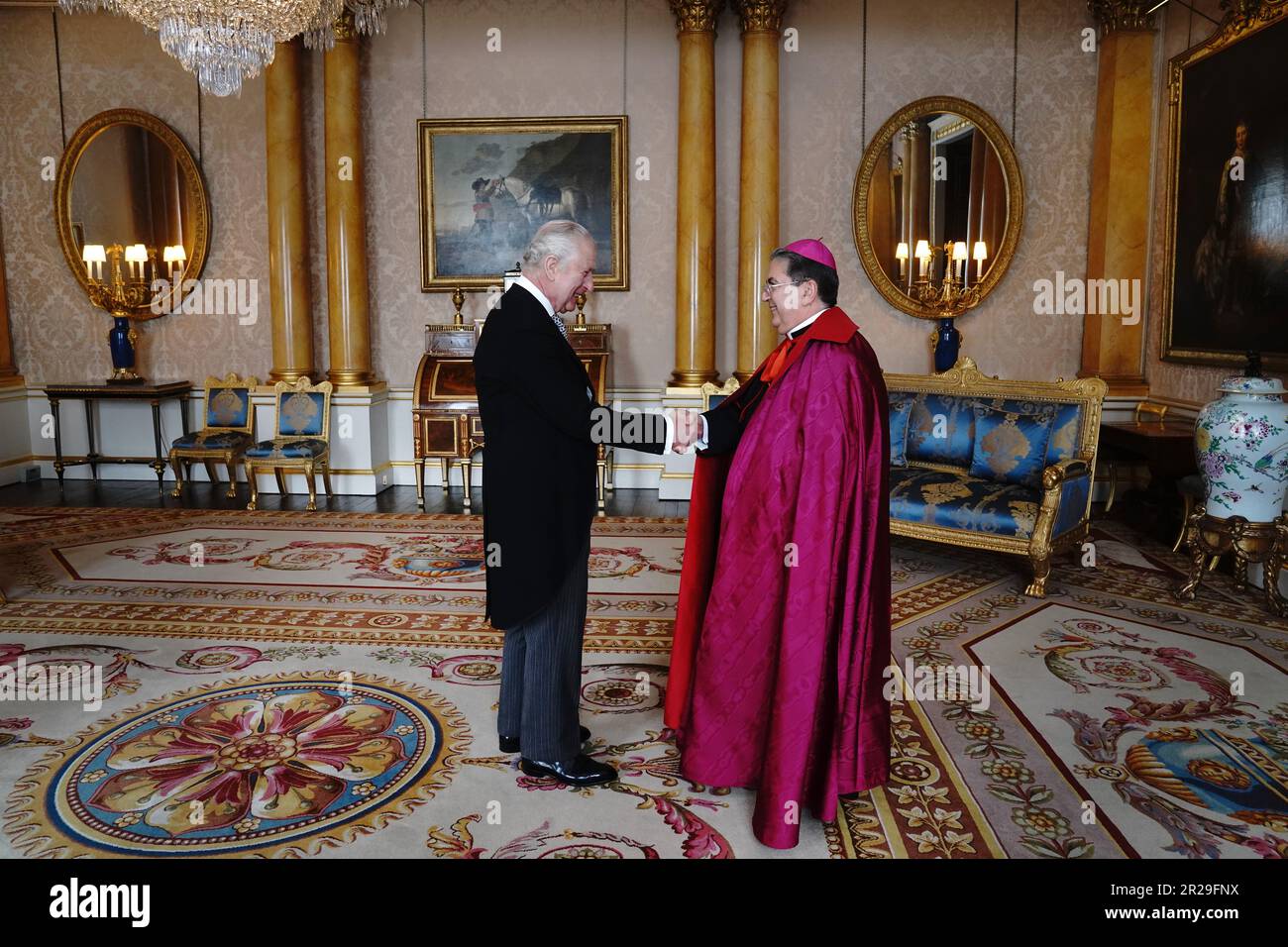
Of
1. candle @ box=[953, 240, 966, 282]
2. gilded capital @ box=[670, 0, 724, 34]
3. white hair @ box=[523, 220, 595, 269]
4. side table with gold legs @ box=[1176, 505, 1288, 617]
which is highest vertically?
gilded capital @ box=[670, 0, 724, 34]

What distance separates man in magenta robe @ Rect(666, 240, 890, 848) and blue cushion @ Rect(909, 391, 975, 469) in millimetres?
3432

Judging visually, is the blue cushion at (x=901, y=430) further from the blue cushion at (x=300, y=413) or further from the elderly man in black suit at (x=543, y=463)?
the blue cushion at (x=300, y=413)

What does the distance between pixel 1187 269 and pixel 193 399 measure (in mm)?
8403

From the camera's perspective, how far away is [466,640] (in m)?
4.31

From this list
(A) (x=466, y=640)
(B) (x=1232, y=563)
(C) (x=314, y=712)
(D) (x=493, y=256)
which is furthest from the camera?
(D) (x=493, y=256)

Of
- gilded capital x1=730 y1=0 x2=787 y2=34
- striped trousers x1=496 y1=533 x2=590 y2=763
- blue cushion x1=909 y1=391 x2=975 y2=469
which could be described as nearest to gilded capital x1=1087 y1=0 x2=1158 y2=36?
gilded capital x1=730 y1=0 x2=787 y2=34

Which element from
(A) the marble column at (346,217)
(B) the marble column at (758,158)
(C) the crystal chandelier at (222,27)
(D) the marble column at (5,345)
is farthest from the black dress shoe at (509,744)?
(D) the marble column at (5,345)

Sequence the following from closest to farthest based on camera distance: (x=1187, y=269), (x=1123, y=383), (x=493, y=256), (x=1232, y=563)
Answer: (x=1232, y=563), (x=1187, y=269), (x=1123, y=383), (x=493, y=256)

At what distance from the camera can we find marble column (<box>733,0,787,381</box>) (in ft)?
24.8

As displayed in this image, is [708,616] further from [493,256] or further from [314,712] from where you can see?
[493,256]

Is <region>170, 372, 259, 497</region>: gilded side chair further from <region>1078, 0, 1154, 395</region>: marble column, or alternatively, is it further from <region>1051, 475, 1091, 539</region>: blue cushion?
<region>1078, 0, 1154, 395</region>: marble column


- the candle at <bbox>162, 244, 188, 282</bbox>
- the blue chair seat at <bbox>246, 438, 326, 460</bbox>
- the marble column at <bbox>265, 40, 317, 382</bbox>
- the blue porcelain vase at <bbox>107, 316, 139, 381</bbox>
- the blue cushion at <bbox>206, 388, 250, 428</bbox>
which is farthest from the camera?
the candle at <bbox>162, 244, 188, 282</bbox>

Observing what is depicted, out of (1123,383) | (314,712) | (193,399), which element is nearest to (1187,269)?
(1123,383)

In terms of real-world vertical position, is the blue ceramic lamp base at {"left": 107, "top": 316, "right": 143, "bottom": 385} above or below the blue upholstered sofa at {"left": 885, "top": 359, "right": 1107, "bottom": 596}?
above
